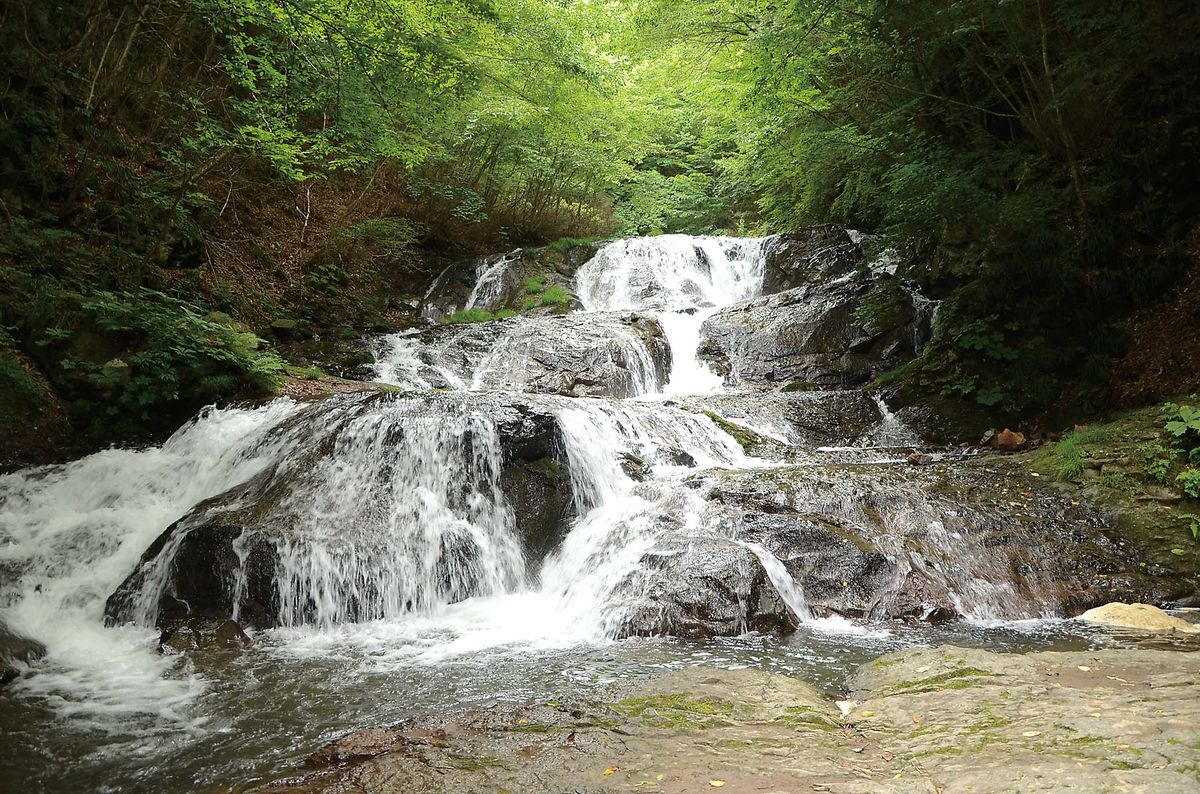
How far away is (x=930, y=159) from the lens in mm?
8883

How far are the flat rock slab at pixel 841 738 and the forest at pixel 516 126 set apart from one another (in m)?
5.19

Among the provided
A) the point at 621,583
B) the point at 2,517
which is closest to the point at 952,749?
the point at 621,583

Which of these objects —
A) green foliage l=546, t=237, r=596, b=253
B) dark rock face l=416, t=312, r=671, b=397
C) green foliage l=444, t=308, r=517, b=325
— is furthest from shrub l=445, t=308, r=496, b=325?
green foliage l=546, t=237, r=596, b=253

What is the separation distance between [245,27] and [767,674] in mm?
13600

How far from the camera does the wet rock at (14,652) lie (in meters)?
4.06

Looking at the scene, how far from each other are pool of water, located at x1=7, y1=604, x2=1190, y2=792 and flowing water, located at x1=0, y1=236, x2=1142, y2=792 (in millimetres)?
18

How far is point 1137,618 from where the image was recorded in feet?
14.3

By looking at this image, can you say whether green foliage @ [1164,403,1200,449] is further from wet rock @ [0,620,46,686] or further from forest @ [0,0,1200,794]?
wet rock @ [0,620,46,686]

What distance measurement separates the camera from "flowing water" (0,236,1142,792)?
3367mm

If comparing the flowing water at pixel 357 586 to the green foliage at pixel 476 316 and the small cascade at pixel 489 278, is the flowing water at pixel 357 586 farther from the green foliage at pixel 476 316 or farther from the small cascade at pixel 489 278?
the small cascade at pixel 489 278

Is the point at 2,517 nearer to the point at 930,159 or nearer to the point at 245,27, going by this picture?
the point at 245,27

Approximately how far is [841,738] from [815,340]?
8.76m

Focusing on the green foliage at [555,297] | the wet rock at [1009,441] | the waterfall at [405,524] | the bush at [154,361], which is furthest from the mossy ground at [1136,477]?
the green foliage at [555,297]

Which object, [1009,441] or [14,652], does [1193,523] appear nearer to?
[1009,441]
